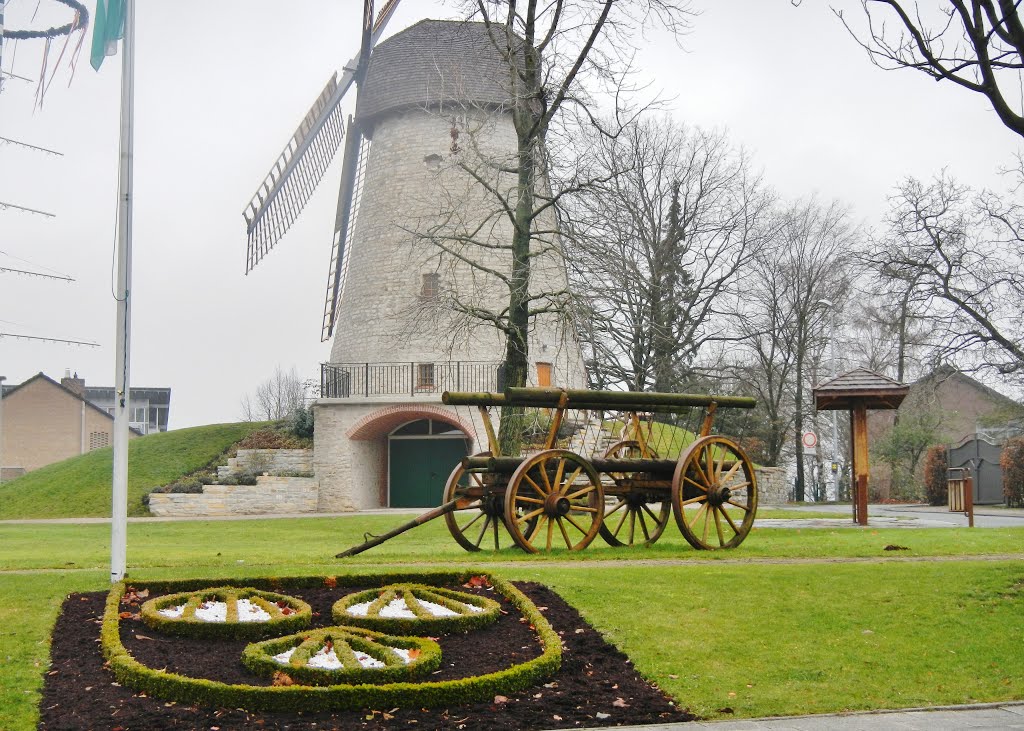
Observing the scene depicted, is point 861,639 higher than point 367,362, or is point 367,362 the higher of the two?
point 367,362

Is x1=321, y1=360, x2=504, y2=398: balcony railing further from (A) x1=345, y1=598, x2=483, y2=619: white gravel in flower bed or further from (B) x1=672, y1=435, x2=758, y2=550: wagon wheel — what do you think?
(A) x1=345, y1=598, x2=483, y2=619: white gravel in flower bed

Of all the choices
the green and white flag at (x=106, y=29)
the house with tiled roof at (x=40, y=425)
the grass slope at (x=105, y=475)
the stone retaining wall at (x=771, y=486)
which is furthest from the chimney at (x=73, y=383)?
the green and white flag at (x=106, y=29)

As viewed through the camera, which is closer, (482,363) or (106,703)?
(106,703)

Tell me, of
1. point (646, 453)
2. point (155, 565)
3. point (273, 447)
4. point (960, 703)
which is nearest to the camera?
point (960, 703)

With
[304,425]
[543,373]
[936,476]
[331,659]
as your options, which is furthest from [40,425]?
[331,659]

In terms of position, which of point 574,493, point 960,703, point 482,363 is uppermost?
point 482,363

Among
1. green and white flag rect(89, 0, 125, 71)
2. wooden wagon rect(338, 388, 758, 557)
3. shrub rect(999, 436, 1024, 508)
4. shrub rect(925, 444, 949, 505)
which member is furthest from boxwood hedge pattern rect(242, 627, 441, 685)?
shrub rect(925, 444, 949, 505)

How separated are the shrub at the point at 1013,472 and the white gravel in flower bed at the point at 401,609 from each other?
30404mm

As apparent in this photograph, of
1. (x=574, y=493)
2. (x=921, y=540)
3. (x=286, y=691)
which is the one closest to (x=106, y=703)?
(x=286, y=691)

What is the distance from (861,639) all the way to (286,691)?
14.1 feet

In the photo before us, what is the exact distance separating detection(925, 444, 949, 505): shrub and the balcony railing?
16973 millimetres

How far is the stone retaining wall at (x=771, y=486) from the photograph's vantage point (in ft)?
111

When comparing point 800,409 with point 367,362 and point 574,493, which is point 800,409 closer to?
point 367,362

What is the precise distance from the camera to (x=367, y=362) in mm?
30719
